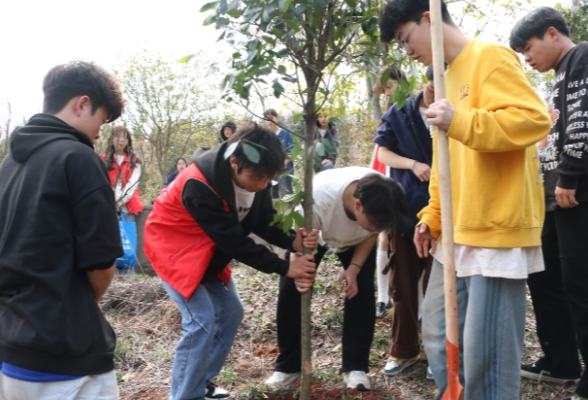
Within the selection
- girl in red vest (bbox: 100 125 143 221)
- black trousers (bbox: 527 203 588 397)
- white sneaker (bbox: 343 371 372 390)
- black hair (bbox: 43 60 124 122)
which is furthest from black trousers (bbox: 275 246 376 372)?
girl in red vest (bbox: 100 125 143 221)

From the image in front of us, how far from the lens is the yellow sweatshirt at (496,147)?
2.06 metres

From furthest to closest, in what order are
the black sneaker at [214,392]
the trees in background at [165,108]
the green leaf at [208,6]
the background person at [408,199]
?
the trees in background at [165,108], the background person at [408,199], the black sneaker at [214,392], the green leaf at [208,6]

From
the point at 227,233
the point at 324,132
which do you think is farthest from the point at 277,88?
the point at 324,132

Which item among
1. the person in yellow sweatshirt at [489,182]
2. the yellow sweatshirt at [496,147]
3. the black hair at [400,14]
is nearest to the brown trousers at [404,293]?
the person in yellow sweatshirt at [489,182]

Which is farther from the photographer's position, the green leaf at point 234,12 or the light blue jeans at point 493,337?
the green leaf at point 234,12

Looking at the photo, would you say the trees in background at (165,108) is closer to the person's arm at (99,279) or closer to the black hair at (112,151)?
the black hair at (112,151)

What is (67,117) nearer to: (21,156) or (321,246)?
(21,156)

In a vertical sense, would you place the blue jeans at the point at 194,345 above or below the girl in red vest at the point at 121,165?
below

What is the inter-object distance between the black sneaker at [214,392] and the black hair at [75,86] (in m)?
2.04

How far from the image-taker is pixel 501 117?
6.74ft

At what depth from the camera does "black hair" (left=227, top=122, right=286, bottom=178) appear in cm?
284

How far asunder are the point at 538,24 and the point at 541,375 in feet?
6.84

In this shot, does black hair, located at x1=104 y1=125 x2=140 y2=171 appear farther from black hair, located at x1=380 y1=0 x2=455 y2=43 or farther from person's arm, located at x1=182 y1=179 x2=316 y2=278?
black hair, located at x1=380 y1=0 x2=455 y2=43

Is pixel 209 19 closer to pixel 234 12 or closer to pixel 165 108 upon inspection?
pixel 234 12
